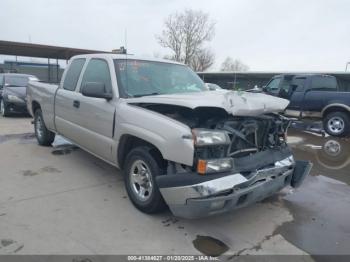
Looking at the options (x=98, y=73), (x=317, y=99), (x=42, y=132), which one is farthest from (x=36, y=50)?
(x=98, y=73)

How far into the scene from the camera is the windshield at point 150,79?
170 inches

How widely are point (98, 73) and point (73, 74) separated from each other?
98 cm

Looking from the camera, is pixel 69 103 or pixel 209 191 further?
pixel 69 103

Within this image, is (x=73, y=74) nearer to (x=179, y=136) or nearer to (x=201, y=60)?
(x=179, y=136)

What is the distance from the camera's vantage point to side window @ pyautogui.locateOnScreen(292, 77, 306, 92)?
1095 cm

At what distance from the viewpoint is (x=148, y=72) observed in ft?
15.2

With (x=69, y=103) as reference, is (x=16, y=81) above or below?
above

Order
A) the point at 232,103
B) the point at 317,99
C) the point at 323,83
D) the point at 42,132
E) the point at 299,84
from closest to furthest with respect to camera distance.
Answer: the point at 232,103
the point at 42,132
the point at 317,99
the point at 299,84
the point at 323,83

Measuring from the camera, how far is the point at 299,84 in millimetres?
11070

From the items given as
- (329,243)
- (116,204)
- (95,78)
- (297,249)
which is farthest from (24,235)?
(329,243)

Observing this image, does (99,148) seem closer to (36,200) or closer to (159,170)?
(36,200)

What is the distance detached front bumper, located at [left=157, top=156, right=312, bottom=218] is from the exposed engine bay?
0.26 meters

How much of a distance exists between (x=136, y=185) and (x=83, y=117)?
152cm

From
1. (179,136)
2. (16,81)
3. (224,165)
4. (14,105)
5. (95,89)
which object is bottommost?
(14,105)
